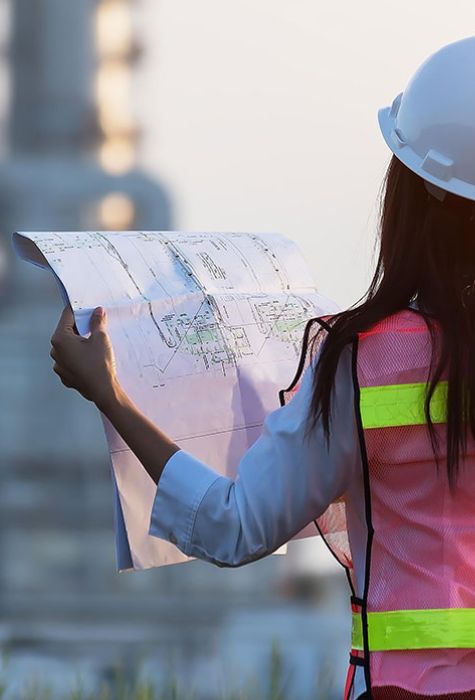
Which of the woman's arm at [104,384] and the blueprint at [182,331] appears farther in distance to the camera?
the blueprint at [182,331]

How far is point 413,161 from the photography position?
1.59 meters

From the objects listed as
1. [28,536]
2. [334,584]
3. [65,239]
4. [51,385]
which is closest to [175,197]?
[51,385]

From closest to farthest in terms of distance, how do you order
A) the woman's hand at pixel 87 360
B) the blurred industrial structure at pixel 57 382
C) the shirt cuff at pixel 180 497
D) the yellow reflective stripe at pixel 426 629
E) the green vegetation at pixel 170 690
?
the yellow reflective stripe at pixel 426 629 < the shirt cuff at pixel 180 497 < the woman's hand at pixel 87 360 < the green vegetation at pixel 170 690 < the blurred industrial structure at pixel 57 382

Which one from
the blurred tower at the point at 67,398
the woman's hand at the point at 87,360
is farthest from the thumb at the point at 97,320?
the blurred tower at the point at 67,398

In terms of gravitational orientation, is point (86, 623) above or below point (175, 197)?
below

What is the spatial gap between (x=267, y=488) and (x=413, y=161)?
413mm

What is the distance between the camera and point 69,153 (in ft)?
56.0

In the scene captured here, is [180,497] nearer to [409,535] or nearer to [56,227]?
[409,535]

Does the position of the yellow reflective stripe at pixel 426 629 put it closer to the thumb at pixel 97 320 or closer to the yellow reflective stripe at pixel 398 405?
the yellow reflective stripe at pixel 398 405

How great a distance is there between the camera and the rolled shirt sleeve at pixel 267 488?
59.1 inches

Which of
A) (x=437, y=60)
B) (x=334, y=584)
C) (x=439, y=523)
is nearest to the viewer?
(x=439, y=523)

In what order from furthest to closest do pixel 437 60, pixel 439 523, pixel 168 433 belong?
pixel 168 433, pixel 437 60, pixel 439 523

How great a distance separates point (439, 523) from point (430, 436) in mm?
93

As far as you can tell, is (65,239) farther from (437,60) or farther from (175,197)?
(175,197)
